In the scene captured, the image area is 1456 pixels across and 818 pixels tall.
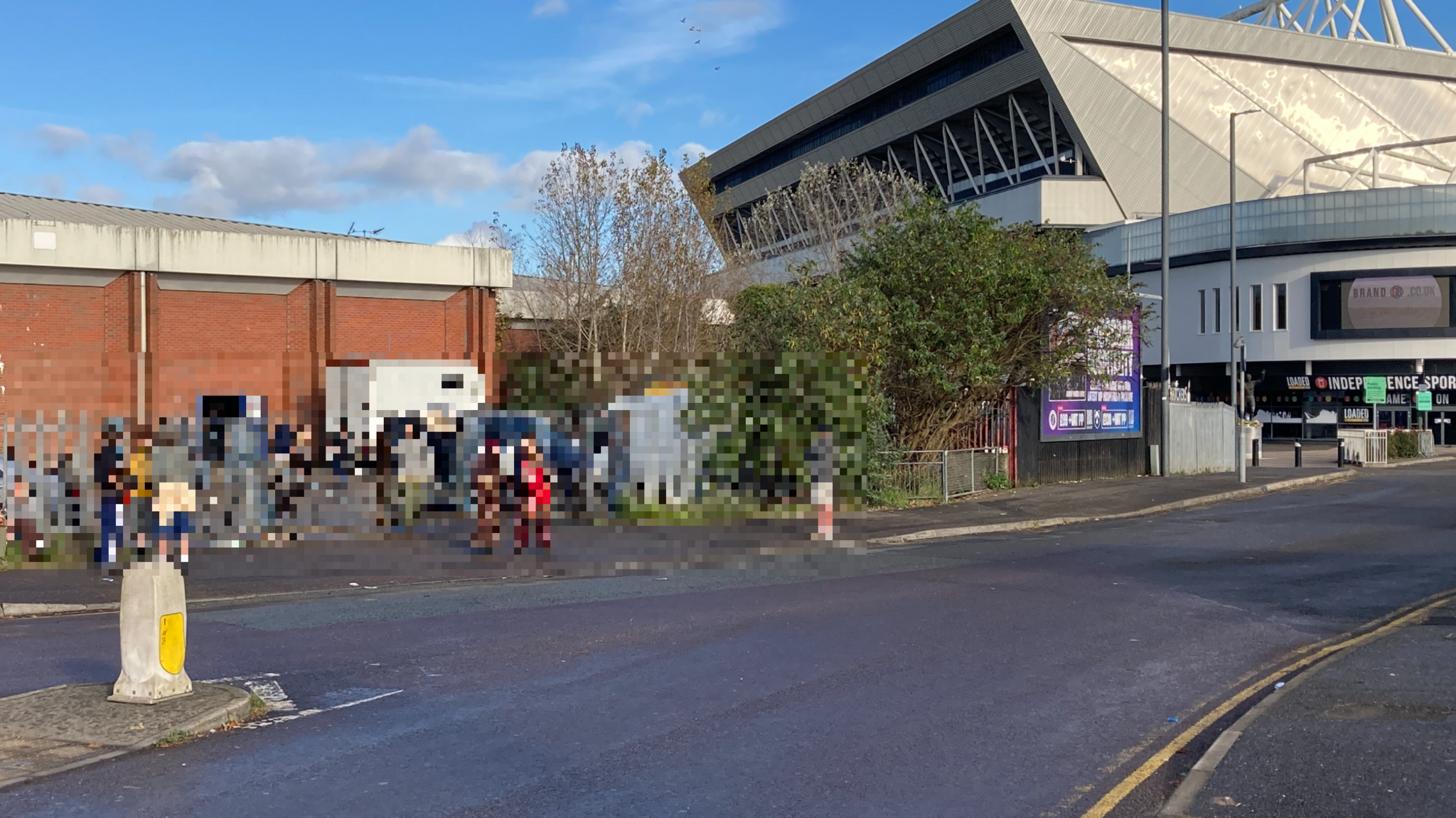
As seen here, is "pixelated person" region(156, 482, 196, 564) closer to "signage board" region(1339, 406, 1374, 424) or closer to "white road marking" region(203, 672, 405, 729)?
"white road marking" region(203, 672, 405, 729)

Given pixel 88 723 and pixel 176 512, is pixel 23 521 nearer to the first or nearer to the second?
pixel 176 512

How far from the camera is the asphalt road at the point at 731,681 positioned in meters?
6.11

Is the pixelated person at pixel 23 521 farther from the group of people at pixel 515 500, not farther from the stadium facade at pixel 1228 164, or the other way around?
the stadium facade at pixel 1228 164

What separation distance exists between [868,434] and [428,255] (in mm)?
16722

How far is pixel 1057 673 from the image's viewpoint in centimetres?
879

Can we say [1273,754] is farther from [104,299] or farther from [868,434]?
[104,299]

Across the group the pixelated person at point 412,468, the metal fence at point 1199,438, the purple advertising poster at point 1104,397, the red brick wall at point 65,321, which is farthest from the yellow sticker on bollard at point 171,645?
the metal fence at point 1199,438

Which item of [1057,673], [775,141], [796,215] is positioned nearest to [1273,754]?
[1057,673]

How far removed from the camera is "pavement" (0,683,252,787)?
6.56 meters

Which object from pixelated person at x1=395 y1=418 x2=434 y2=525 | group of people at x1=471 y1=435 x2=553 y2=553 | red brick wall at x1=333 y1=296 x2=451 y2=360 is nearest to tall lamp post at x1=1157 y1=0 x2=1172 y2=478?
pixelated person at x1=395 y1=418 x2=434 y2=525

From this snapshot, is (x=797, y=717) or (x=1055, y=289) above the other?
(x=1055, y=289)

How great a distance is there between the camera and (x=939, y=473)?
76.6 feet

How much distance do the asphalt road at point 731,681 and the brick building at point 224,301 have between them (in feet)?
42.5

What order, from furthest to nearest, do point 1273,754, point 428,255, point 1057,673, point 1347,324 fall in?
point 1347,324 → point 428,255 → point 1057,673 → point 1273,754
